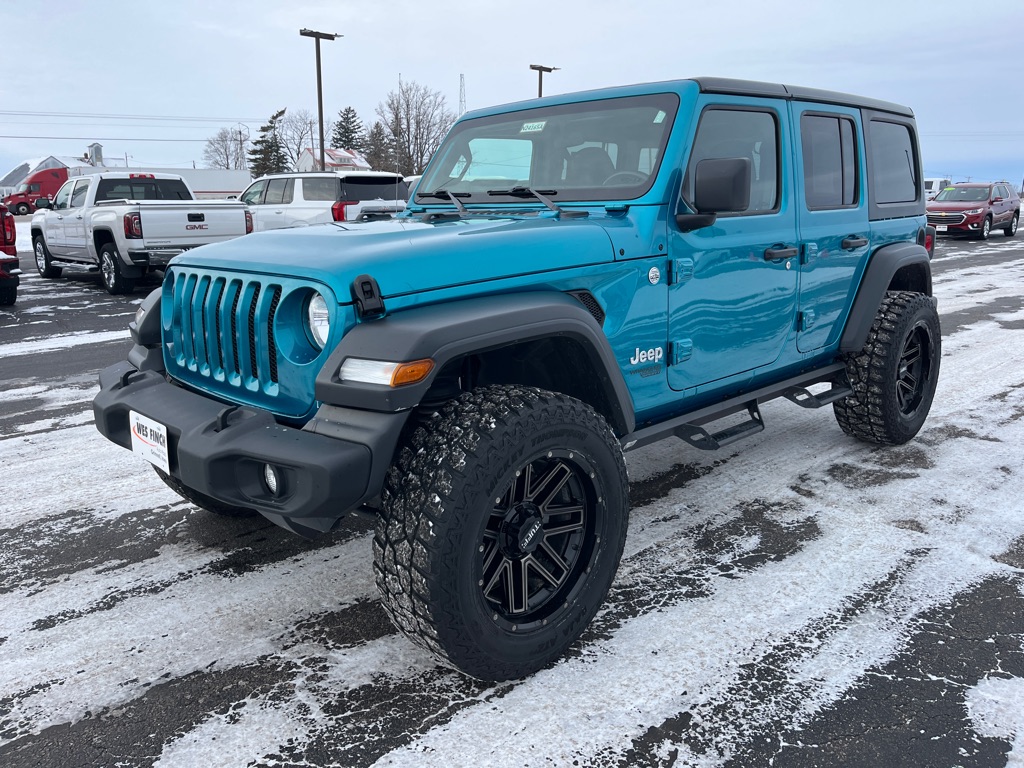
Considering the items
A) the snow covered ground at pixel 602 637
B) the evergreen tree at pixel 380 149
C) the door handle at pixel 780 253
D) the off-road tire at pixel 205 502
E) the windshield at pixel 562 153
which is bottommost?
the snow covered ground at pixel 602 637

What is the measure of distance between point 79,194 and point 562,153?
12.9m

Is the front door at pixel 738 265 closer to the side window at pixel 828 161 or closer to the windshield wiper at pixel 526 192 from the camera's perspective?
the side window at pixel 828 161

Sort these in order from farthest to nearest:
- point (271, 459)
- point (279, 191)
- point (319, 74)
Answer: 1. point (319, 74)
2. point (279, 191)
3. point (271, 459)

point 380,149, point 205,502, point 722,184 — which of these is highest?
point 380,149

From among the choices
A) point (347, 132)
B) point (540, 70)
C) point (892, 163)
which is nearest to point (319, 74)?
point (540, 70)

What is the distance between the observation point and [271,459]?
7.60ft

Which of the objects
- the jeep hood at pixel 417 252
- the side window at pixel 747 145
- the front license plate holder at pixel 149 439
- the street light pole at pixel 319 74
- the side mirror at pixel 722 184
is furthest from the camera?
the street light pole at pixel 319 74

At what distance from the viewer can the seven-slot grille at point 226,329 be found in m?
2.61

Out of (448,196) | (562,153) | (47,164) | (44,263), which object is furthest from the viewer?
(47,164)

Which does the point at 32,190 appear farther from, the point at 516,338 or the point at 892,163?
the point at 516,338

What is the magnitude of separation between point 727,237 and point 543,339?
3.86 ft

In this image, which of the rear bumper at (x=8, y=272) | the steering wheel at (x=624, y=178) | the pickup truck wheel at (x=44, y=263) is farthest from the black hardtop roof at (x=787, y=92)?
the pickup truck wheel at (x=44, y=263)

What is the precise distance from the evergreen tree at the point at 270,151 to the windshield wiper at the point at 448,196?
70931 mm

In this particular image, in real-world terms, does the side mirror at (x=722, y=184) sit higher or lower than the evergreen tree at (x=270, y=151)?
lower
